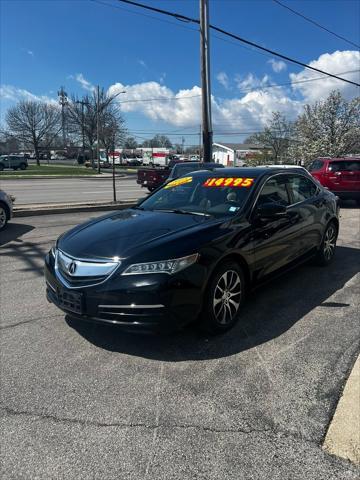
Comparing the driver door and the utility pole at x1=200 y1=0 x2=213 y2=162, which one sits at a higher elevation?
the utility pole at x1=200 y1=0 x2=213 y2=162

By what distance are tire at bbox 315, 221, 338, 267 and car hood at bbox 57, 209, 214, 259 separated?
2734 mm

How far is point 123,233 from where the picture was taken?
153 inches

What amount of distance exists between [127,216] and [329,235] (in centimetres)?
340

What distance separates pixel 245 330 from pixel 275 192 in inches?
71.9

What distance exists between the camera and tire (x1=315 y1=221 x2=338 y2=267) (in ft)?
20.3

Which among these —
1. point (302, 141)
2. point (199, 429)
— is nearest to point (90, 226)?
point (199, 429)

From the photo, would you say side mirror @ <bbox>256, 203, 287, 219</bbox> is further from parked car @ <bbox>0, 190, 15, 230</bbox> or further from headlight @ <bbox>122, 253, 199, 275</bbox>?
parked car @ <bbox>0, 190, 15, 230</bbox>

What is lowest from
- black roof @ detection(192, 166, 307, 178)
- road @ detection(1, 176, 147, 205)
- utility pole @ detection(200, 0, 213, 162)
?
road @ detection(1, 176, 147, 205)

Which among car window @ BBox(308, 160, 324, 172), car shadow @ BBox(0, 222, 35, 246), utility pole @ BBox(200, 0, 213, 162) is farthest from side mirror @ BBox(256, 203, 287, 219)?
utility pole @ BBox(200, 0, 213, 162)

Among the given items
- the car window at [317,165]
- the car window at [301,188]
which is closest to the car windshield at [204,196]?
the car window at [301,188]

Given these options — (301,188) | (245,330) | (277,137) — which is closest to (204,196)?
(245,330)

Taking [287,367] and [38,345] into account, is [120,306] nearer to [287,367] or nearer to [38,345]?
[38,345]

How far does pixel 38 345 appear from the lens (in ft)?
12.3

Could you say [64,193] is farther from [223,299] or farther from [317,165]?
[223,299]
